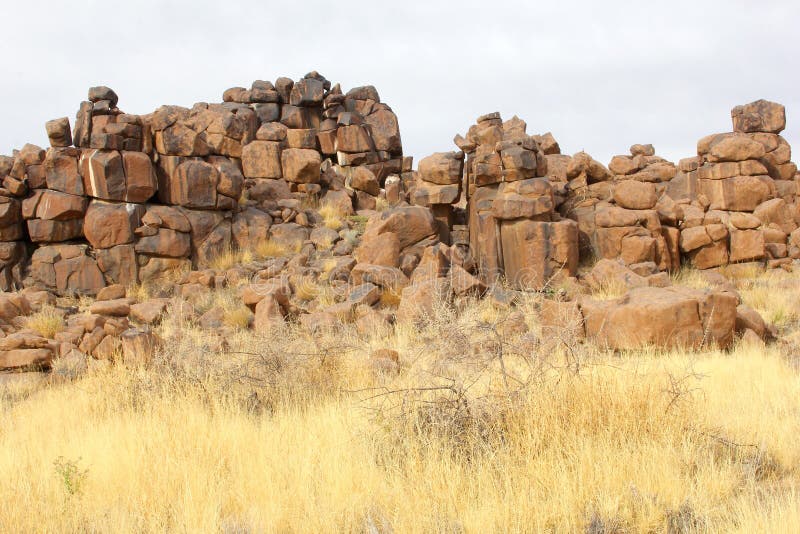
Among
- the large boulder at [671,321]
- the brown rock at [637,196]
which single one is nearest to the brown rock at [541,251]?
the brown rock at [637,196]

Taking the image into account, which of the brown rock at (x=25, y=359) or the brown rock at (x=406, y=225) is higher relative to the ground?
the brown rock at (x=406, y=225)

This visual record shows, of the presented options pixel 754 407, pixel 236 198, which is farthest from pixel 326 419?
pixel 236 198

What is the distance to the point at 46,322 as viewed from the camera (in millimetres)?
11555

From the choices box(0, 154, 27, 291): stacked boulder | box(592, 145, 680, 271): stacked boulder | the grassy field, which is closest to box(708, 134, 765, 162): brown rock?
box(592, 145, 680, 271): stacked boulder

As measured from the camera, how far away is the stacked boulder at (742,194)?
15352 mm

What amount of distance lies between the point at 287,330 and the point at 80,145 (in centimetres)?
985

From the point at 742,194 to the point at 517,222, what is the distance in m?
6.80

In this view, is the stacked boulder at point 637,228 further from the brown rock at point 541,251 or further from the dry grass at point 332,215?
the dry grass at point 332,215

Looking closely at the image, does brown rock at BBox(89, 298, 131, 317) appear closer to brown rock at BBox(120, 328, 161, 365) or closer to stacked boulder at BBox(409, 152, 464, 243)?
brown rock at BBox(120, 328, 161, 365)

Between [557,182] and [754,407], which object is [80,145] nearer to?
[557,182]

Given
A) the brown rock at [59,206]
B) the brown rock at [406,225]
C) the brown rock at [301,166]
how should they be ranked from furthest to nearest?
the brown rock at [301,166] → the brown rock at [59,206] → the brown rock at [406,225]

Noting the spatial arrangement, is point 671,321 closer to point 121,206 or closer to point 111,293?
point 111,293

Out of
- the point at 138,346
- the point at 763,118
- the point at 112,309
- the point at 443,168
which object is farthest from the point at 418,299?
the point at 763,118

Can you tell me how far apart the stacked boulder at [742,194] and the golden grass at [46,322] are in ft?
43.0
